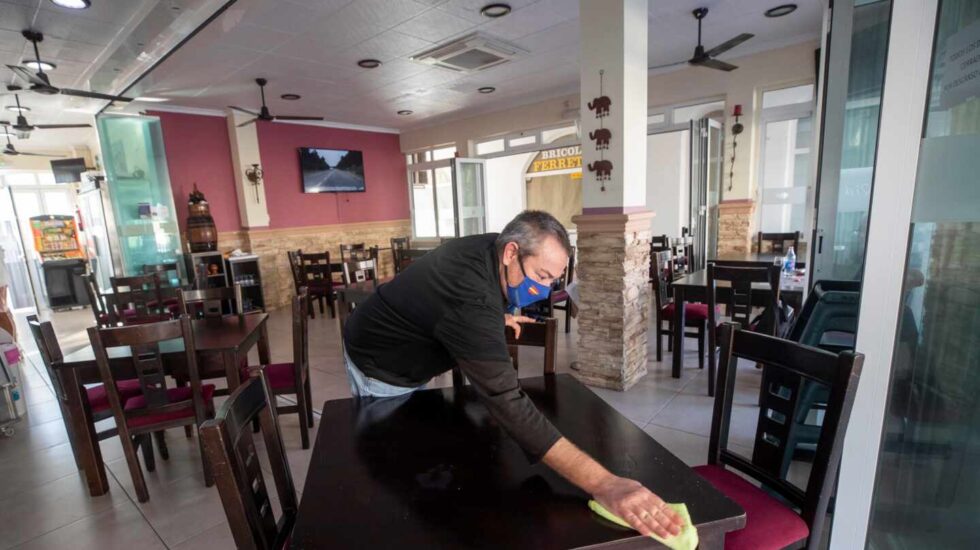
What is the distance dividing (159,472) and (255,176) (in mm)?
5291

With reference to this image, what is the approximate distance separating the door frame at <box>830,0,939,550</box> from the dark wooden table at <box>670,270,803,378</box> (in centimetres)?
177

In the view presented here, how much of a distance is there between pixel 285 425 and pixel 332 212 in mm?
5578

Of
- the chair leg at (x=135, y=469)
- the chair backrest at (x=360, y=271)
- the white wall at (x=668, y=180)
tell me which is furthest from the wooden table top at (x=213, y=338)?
the white wall at (x=668, y=180)

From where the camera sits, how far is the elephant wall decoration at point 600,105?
301 centimetres

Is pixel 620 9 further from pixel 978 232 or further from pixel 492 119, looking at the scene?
pixel 492 119

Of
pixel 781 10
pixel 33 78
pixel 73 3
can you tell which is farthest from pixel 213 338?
pixel 781 10

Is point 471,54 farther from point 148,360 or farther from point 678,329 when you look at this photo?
point 148,360

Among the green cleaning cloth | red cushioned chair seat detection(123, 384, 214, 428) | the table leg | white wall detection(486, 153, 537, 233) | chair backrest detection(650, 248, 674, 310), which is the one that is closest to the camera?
the green cleaning cloth

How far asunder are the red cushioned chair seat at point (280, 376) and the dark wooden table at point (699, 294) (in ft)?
8.74

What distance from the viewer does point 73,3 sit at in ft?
10.5

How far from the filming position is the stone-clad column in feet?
9.64

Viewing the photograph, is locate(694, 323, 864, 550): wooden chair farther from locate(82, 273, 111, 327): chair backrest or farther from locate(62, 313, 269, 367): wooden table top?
locate(82, 273, 111, 327): chair backrest

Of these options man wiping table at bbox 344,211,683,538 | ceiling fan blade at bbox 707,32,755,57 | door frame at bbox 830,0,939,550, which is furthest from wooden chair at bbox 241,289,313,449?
ceiling fan blade at bbox 707,32,755,57

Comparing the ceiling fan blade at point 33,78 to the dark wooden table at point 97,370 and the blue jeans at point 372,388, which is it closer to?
the dark wooden table at point 97,370
